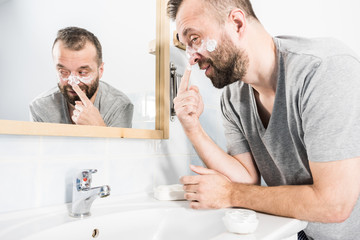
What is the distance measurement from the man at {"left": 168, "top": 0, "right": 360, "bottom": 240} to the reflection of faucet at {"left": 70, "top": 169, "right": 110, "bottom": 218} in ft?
0.90

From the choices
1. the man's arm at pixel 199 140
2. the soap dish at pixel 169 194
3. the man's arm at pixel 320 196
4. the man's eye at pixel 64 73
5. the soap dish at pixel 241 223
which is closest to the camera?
the soap dish at pixel 241 223

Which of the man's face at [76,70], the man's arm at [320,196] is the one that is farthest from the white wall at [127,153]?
the man's arm at [320,196]

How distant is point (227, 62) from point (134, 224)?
639 millimetres

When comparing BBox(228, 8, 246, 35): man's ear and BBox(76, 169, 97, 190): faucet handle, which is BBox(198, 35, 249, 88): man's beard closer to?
BBox(228, 8, 246, 35): man's ear

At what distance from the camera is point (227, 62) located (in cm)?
Result: 96

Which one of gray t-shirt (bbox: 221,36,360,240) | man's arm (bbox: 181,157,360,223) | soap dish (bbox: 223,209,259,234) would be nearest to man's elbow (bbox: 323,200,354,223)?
man's arm (bbox: 181,157,360,223)

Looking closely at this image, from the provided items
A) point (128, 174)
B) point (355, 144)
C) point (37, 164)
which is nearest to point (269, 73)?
point (355, 144)

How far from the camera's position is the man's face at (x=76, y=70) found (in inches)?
28.8

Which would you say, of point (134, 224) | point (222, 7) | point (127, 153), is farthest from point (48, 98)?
point (222, 7)

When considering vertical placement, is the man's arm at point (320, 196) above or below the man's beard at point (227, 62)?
below

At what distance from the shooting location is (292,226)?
2.03 ft

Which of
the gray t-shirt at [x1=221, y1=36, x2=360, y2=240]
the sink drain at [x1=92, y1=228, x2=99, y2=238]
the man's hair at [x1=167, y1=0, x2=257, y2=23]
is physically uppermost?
the man's hair at [x1=167, y1=0, x2=257, y2=23]

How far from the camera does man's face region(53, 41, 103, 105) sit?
732 mm

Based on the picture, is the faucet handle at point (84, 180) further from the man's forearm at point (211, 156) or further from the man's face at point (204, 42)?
the man's face at point (204, 42)
